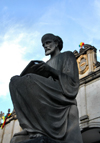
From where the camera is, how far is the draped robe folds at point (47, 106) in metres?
2.30

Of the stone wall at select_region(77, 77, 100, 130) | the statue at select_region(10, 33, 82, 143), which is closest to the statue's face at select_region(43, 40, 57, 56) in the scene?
the statue at select_region(10, 33, 82, 143)

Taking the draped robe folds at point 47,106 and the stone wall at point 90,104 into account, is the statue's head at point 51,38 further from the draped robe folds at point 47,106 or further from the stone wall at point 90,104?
the stone wall at point 90,104

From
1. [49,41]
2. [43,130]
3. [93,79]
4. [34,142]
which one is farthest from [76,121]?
[93,79]

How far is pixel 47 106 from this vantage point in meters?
2.37

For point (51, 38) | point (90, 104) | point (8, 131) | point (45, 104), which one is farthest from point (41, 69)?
point (8, 131)

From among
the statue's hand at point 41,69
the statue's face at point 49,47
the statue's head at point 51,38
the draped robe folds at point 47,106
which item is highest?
the statue's head at point 51,38

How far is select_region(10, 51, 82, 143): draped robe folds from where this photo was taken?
90.7 inches

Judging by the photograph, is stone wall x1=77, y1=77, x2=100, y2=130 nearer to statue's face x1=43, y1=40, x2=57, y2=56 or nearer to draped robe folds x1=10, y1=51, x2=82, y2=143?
statue's face x1=43, y1=40, x2=57, y2=56

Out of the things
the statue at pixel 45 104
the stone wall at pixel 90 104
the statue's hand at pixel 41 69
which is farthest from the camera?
the stone wall at pixel 90 104

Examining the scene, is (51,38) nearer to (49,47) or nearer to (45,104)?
(49,47)

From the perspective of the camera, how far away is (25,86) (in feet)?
7.93

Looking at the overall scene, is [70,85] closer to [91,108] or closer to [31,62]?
[31,62]

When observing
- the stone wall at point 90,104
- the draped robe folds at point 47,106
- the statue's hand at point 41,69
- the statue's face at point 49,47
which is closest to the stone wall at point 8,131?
the stone wall at point 90,104

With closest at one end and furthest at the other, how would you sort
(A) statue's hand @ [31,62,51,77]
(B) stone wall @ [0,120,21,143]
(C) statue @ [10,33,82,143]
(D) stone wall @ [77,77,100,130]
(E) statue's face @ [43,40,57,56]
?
(C) statue @ [10,33,82,143], (A) statue's hand @ [31,62,51,77], (E) statue's face @ [43,40,57,56], (D) stone wall @ [77,77,100,130], (B) stone wall @ [0,120,21,143]
